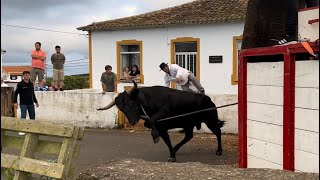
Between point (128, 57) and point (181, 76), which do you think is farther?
point (128, 57)

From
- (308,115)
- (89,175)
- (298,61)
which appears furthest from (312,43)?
(89,175)

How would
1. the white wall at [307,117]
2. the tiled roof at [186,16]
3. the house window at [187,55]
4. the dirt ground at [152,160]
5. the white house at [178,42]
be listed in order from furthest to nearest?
the house window at [187,55] < the tiled roof at [186,16] < the white house at [178,42] < the dirt ground at [152,160] < the white wall at [307,117]

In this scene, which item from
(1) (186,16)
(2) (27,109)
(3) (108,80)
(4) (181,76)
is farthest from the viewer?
(1) (186,16)

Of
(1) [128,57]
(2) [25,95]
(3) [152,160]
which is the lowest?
(3) [152,160]

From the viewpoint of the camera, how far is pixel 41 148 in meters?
6.13

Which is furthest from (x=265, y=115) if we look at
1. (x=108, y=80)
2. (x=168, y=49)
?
(x=168, y=49)

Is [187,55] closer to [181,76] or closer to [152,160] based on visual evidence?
[181,76]

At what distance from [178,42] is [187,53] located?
23.9 inches

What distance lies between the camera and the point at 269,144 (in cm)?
706

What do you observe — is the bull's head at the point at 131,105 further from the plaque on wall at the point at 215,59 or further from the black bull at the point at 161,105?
the plaque on wall at the point at 215,59

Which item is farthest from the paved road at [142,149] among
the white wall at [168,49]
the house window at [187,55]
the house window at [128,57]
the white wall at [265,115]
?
the house window at [128,57]

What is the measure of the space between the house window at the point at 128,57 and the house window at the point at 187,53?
1652mm

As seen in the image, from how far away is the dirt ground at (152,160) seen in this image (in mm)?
6285

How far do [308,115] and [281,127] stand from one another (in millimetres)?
660
